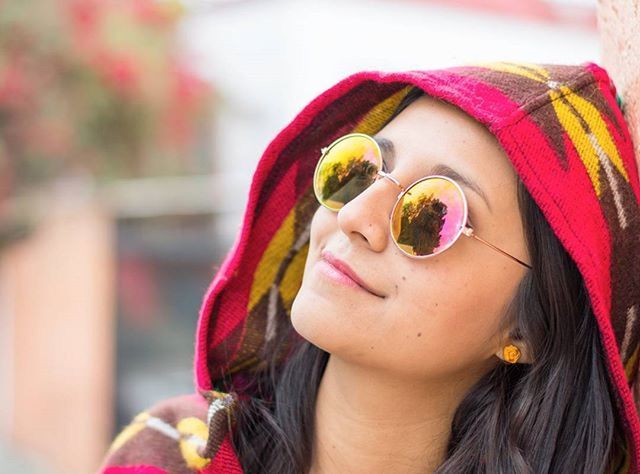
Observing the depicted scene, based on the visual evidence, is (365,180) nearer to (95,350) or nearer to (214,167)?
(95,350)

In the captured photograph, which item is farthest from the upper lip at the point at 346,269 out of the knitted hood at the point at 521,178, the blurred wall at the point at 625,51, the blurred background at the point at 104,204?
the blurred background at the point at 104,204

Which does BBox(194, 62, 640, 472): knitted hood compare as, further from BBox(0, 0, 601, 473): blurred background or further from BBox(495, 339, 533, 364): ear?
BBox(0, 0, 601, 473): blurred background

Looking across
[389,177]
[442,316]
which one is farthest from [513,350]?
[389,177]

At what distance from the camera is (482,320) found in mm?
1973

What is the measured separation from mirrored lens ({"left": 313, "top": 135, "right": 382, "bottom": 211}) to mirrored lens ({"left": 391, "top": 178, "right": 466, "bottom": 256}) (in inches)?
5.2

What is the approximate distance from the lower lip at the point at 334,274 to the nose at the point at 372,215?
72 millimetres

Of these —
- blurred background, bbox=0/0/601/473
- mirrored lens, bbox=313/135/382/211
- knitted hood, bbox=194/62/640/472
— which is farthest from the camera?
blurred background, bbox=0/0/601/473

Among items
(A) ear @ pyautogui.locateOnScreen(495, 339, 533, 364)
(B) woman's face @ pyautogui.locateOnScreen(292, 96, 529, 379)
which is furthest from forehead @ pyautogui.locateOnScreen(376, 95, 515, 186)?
(A) ear @ pyautogui.locateOnScreen(495, 339, 533, 364)

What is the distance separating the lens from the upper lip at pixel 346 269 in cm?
193

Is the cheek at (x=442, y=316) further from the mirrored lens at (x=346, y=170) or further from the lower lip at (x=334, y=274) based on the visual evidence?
the mirrored lens at (x=346, y=170)

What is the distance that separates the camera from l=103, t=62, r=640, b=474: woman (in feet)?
6.27

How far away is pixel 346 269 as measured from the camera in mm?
1951

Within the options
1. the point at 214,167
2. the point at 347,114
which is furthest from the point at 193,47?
the point at 347,114

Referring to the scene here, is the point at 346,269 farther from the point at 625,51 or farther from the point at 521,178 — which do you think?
the point at 625,51
